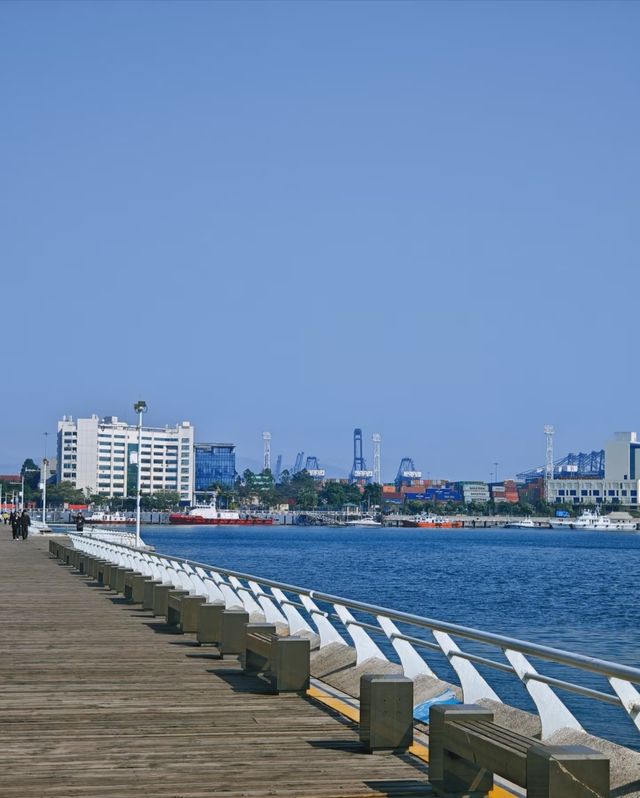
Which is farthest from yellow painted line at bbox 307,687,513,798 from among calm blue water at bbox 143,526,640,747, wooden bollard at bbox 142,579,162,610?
wooden bollard at bbox 142,579,162,610

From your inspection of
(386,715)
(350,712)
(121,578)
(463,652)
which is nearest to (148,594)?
(121,578)

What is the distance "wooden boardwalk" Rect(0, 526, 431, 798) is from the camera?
9.52 meters

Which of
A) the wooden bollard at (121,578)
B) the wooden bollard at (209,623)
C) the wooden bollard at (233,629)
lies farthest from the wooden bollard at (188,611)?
the wooden bollard at (121,578)

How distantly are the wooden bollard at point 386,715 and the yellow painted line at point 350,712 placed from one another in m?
0.15

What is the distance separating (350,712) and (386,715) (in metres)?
2.24

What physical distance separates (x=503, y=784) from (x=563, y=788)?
2694mm

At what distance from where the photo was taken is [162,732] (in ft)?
38.7

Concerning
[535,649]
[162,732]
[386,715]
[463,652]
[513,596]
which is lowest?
[513,596]

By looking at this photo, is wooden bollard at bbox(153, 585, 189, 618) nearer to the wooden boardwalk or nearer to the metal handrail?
the wooden boardwalk

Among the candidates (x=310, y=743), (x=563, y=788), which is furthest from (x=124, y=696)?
(x=563, y=788)

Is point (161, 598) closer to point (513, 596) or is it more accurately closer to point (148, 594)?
point (148, 594)

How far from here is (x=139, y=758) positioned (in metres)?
10.5

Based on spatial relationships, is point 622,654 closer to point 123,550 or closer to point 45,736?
point 123,550

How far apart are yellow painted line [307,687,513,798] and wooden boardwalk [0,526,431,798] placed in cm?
14
